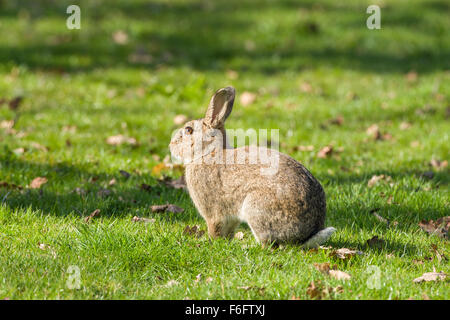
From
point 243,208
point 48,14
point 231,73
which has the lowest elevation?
point 243,208

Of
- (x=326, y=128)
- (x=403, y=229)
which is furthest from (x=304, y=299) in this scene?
(x=326, y=128)

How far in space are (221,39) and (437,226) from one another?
31.4 feet

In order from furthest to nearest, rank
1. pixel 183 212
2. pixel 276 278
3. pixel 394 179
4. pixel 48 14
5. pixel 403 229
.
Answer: pixel 48 14 → pixel 394 179 → pixel 183 212 → pixel 403 229 → pixel 276 278

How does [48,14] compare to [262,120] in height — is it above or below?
above

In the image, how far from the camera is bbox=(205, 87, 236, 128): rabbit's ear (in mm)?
5328

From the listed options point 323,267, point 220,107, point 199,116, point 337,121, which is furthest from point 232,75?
point 323,267

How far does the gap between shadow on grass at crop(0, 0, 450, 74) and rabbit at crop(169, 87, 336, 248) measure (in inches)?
295

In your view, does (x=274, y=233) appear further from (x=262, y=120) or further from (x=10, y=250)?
(x=262, y=120)

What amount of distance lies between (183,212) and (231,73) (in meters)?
6.84

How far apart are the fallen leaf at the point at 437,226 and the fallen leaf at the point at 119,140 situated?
432cm

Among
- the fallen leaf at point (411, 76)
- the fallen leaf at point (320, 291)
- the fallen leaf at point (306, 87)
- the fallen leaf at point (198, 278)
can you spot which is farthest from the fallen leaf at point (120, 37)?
the fallen leaf at point (320, 291)

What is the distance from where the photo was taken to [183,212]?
6125mm

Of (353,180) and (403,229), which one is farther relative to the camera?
(353,180)

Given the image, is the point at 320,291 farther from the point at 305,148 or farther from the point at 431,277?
the point at 305,148
